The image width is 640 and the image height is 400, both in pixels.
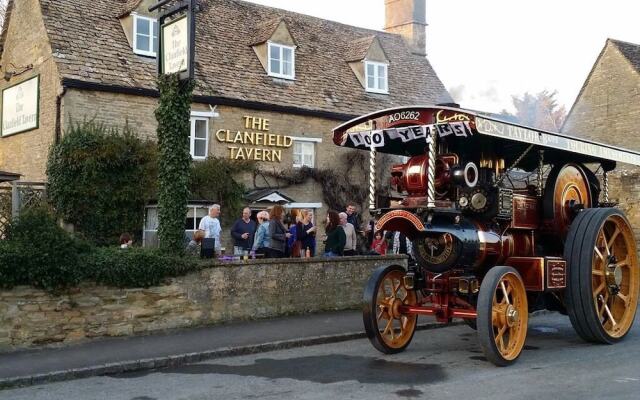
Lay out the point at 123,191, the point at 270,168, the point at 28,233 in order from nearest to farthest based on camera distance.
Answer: the point at 28,233 → the point at 123,191 → the point at 270,168

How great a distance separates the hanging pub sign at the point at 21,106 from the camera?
19.0m

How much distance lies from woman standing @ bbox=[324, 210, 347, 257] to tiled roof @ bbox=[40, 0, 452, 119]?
7.02 metres

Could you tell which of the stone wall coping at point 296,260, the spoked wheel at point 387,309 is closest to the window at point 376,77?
the stone wall coping at point 296,260

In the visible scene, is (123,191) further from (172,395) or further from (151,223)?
(172,395)

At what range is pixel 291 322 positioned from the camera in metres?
11.5

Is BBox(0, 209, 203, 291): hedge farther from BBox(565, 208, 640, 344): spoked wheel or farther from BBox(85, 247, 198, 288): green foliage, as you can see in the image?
BBox(565, 208, 640, 344): spoked wheel

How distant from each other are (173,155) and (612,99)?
24090mm

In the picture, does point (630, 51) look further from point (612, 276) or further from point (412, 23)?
point (612, 276)

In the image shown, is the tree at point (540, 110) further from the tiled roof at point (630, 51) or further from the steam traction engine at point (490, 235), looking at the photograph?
the steam traction engine at point (490, 235)

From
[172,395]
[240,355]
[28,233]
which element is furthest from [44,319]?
[172,395]

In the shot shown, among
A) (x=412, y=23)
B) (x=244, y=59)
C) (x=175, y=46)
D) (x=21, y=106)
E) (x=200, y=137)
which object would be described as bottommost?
(x=200, y=137)

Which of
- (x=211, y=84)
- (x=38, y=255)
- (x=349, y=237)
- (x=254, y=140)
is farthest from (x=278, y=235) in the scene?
(x=211, y=84)

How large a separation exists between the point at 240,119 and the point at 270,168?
167cm

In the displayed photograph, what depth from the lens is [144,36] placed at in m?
19.6
